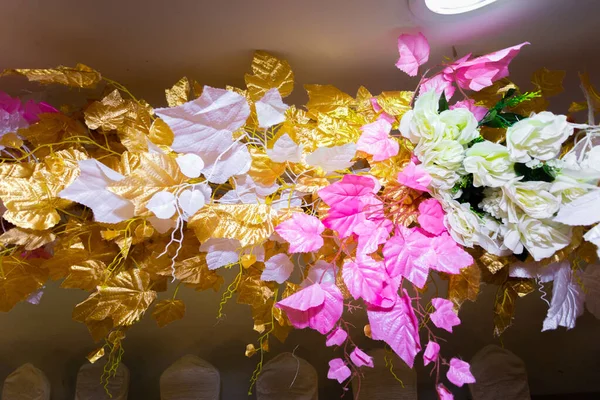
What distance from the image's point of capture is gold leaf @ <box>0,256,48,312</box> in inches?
38.1

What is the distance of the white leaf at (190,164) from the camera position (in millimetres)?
781

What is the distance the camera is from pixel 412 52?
94cm

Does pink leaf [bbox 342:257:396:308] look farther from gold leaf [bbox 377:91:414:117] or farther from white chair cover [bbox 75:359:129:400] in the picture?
white chair cover [bbox 75:359:129:400]

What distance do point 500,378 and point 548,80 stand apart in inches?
35.7

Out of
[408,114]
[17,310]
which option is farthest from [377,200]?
[17,310]

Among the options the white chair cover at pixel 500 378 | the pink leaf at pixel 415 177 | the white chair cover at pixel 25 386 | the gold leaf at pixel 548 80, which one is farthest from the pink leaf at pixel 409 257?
the white chair cover at pixel 25 386

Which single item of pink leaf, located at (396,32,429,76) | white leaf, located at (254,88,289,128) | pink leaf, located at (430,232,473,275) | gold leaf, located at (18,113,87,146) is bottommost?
pink leaf, located at (430,232,473,275)

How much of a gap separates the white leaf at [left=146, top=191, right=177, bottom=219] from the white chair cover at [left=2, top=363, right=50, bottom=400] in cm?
98

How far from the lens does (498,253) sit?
887mm

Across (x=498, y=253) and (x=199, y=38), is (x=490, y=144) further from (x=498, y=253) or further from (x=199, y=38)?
(x=199, y=38)

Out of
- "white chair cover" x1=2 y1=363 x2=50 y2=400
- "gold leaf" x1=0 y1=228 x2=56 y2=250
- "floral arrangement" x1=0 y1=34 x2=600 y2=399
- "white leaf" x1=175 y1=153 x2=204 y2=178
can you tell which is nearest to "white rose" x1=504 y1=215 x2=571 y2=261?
"floral arrangement" x1=0 y1=34 x2=600 y2=399

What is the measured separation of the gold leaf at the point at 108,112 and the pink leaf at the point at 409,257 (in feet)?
1.97

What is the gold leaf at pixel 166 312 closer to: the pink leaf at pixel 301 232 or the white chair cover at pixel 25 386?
the pink leaf at pixel 301 232

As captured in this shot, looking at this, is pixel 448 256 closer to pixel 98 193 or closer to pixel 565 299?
pixel 565 299
